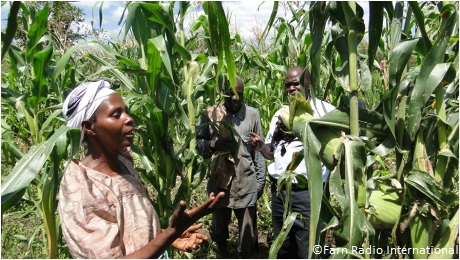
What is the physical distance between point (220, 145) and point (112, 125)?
146 cm

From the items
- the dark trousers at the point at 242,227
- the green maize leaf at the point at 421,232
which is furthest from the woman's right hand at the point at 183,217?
the dark trousers at the point at 242,227

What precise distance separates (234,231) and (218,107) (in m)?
1.32

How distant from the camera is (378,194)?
120 centimetres

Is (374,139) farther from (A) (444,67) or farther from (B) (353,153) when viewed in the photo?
(A) (444,67)

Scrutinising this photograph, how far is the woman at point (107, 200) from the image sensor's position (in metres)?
1.40

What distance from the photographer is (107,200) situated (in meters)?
1.50

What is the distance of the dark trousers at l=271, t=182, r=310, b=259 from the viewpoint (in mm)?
2602

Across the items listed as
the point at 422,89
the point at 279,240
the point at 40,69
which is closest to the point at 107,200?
the point at 279,240

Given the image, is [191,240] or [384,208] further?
[191,240]

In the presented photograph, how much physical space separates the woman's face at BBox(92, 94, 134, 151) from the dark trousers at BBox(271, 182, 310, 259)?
1202 mm

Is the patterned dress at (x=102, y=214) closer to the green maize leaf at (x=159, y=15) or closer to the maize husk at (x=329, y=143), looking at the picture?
the maize husk at (x=329, y=143)

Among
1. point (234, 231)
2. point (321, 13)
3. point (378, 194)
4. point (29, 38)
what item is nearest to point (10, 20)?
point (321, 13)

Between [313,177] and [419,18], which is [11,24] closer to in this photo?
[313,177]

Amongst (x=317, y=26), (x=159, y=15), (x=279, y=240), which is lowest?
(x=279, y=240)
